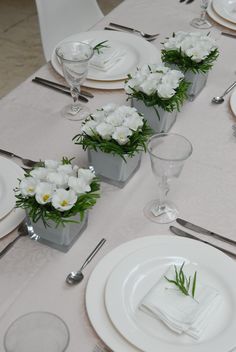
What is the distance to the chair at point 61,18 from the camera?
2139 mm

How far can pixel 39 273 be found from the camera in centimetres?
105

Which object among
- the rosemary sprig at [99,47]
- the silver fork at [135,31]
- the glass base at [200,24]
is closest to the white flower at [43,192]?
the rosemary sprig at [99,47]

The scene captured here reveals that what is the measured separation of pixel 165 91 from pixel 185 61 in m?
0.21

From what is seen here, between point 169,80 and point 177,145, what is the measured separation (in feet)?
0.62

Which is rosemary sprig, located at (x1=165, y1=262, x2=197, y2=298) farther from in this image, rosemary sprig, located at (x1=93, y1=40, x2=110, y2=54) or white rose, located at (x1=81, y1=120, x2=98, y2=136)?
rosemary sprig, located at (x1=93, y1=40, x2=110, y2=54)

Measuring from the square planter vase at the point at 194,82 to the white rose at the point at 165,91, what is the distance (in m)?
0.23

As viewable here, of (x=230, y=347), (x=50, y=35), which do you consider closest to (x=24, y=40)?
(x=50, y=35)

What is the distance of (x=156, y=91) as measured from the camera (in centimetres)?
132

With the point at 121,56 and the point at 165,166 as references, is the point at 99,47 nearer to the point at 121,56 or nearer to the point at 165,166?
the point at 121,56

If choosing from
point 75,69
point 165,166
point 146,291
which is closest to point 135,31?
point 75,69

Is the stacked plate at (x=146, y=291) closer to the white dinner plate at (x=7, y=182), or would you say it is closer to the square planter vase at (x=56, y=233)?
the square planter vase at (x=56, y=233)

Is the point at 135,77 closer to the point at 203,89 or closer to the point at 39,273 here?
the point at 203,89

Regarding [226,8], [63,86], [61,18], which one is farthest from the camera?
[61,18]

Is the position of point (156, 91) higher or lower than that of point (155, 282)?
higher
